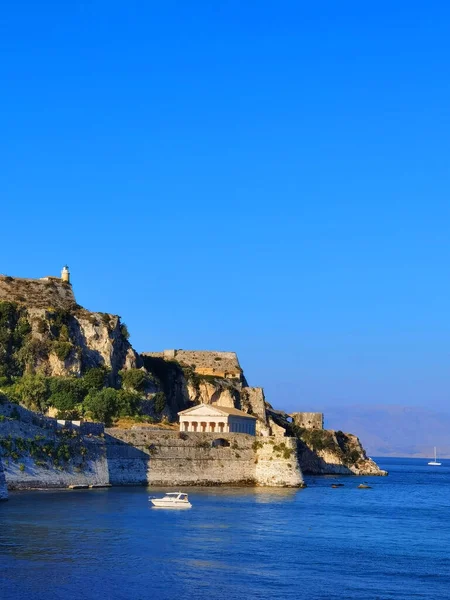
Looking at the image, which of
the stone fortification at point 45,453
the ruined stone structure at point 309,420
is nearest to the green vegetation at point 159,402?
the stone fortification at point 45,453

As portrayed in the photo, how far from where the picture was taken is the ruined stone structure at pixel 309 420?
13638 centimetres

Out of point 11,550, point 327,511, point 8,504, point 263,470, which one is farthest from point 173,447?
point 11,550

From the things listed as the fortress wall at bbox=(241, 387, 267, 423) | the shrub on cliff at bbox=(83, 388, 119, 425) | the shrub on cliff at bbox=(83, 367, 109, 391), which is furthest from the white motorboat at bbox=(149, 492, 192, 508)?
the fortress wall at bbox=(241, 387, 267, 423)

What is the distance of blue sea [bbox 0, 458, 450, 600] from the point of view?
34.9 meters

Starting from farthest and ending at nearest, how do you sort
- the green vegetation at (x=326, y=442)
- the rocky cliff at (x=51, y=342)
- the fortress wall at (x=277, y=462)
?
the green vegetation at (x=326, y=442), the rocky cliff at (x=51, y=342), the fortress wall at (x=277, y=462)

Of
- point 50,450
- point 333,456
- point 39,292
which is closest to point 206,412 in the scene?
point 39,292

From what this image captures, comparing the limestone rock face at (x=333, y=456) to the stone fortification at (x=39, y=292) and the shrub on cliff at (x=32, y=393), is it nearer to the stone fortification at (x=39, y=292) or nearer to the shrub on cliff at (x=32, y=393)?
the stone fortification at (x=39, y=292)

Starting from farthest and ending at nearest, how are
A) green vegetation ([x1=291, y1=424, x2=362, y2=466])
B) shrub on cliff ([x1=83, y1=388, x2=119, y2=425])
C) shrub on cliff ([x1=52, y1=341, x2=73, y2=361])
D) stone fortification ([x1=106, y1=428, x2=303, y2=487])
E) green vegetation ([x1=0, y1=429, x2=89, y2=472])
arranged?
1. green vegetation ([x1=291, y1=424, x2=362, y2=466])
2. shrub on cliff ([x1=52, y1=341, x2=73, y2=361])
3. shrub on cliff ([x1=83, y1=388, x2=119, y2=425])
4. stone fortification ([x1=106, y1=428, x2=303, y2=487])
5. green vegetation ([x1=0, y1=429, x2=89, y2=472])

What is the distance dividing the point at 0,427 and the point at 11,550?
21418 mm

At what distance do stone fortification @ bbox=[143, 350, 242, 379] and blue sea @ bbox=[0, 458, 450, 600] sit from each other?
6489cm

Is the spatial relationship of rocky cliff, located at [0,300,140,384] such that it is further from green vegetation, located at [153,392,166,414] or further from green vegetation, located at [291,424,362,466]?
green vegetation, located at [291,424,362,466]

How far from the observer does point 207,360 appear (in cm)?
13425

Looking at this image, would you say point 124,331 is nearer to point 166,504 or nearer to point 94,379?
point 94,379

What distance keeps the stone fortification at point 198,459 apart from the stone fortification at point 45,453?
2.73 m
